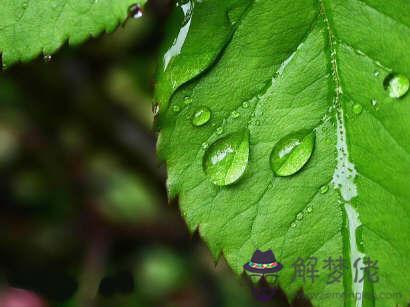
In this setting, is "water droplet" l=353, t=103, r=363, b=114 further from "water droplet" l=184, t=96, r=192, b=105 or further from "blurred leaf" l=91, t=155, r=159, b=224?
"blurred leaf" l=91, t=155, r=159, b=224

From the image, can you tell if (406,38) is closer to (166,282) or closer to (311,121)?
(311,121)

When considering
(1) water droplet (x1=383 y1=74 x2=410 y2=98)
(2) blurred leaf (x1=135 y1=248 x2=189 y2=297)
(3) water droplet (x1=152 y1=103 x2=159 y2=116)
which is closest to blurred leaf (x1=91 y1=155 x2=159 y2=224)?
(2) blurred leaf (x1=135 y1=248 x2=189 y2=297)

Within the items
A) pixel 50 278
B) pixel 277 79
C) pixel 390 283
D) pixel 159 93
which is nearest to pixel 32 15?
pixel 159 93

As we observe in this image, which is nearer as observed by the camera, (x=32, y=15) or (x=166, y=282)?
(x=32, y=15)

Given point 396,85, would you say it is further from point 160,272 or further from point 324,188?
point 160,272

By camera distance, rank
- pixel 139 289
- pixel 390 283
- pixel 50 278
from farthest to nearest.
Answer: pixel 139 289
pixel 50 278
pixel 390 283
